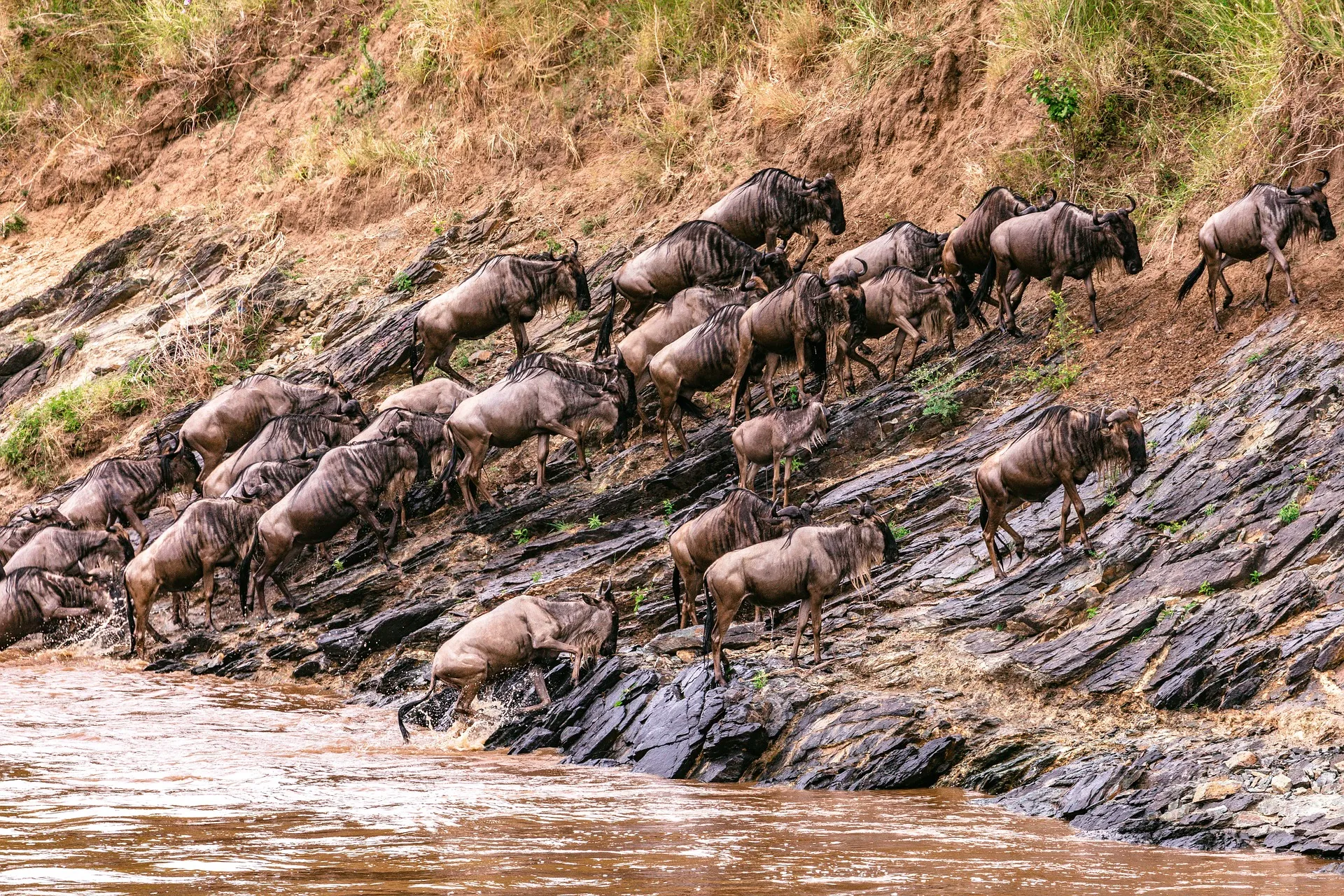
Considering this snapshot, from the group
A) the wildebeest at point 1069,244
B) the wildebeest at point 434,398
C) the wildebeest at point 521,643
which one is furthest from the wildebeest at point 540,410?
the wildebeest at point 1069,244

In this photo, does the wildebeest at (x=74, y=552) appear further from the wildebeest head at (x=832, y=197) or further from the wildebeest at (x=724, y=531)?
the wildebeest head at (x=832, y=197)

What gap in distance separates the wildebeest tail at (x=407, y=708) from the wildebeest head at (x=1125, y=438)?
17.1 ft

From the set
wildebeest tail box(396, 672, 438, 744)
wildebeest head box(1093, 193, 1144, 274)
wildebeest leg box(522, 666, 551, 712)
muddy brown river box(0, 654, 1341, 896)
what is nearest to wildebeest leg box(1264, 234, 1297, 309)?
wildebeest head box(1093, 193, 1144, 274)

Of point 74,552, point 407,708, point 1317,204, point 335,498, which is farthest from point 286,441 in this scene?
point 1317,204

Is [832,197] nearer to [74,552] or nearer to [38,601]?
[74,552]

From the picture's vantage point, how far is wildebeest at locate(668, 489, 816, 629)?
1080cm

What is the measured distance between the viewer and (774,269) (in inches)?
587

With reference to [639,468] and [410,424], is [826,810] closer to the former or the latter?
[639,468]

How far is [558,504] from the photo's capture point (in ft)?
45.7

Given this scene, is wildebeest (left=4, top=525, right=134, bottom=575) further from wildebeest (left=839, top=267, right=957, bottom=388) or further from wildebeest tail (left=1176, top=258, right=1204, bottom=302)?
wildebeest tail (left=1176, top=258, right=1204, bottom=302)

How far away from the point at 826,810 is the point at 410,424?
25.9 feet

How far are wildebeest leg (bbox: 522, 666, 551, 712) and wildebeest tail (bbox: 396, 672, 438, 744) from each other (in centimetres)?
75

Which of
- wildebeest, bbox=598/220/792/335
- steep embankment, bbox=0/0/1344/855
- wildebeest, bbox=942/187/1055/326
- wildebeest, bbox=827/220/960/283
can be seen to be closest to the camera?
steep embankment, bbox=0/0/1344/855

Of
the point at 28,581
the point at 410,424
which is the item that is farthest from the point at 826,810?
the point at 28,581
